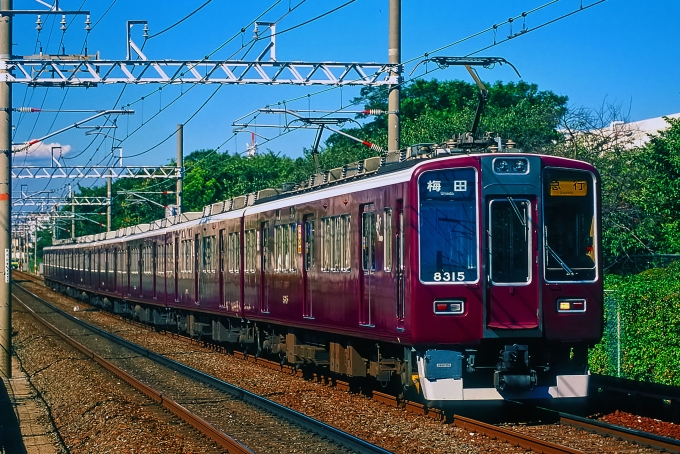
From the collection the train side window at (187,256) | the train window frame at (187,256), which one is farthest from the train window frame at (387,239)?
the train side window at (187,256)

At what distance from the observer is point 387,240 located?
12.3m

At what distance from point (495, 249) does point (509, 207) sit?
0.50m

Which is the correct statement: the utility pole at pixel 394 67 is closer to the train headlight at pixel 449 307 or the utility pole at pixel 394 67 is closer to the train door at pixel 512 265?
the train door at pixel 512 265

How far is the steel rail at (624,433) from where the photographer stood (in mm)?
9570

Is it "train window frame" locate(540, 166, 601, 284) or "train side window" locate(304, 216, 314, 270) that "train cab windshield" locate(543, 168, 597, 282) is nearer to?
"train window frame" locate(540, 166, 601, 284)

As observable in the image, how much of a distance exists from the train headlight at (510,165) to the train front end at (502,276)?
0.01 metres

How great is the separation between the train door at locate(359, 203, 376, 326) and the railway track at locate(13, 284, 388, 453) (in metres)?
1.60

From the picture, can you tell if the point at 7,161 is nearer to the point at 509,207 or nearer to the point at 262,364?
the point at 262,364

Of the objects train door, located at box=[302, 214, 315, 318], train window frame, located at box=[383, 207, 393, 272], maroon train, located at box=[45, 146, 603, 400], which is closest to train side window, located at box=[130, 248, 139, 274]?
train door, located at box=[302, 214, 315, 318]

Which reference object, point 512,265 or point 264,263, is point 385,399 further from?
point 264,263

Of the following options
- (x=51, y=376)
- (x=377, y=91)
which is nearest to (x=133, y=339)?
(x=51, y=376)

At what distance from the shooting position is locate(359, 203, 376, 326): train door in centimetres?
1285

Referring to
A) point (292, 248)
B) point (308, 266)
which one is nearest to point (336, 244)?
point (308, 266)

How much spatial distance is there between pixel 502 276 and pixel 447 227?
2.69ft
